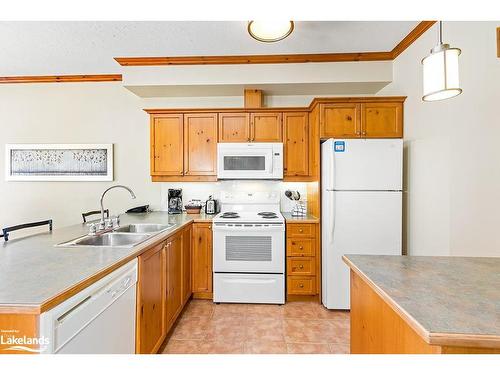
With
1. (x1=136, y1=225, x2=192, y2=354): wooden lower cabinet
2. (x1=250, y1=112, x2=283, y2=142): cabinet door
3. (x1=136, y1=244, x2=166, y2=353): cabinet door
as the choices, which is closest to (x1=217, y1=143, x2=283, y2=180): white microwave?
(x1=250, y1=112, x2=283, y2=142): cabinet door

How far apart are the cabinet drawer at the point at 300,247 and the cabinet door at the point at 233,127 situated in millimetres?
1301

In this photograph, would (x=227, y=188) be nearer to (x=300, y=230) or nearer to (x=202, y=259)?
(x=202, y=259)

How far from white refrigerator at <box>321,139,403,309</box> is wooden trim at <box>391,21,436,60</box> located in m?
0.98

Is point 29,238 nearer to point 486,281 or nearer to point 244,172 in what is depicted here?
point 244,172

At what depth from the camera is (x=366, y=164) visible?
246cm

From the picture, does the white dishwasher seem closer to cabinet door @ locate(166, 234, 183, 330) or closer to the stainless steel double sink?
the stainless steel double sink

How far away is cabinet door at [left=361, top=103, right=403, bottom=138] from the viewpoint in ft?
8.41

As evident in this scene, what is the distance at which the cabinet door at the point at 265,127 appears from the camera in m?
3.03

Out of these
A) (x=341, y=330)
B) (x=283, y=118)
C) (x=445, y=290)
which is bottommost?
(x=341, y=330)

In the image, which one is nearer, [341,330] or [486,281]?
[486,281]

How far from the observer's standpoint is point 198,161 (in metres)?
3.09

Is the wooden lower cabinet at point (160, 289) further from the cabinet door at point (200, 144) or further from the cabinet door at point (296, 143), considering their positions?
the cabinet door at point (296, 143)
